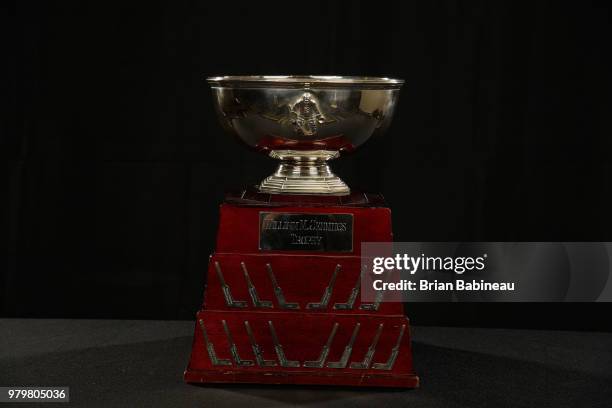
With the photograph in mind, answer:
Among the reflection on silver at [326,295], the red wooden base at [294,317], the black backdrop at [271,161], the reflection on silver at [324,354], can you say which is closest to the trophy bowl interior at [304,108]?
the red wooden base at [294,317]

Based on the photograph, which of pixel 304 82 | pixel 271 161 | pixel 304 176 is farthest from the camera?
pixel 271 161

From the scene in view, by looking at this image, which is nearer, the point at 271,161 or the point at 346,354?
the point at 346,354

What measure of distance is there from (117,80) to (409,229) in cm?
96

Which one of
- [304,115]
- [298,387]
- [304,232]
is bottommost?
[298,387]

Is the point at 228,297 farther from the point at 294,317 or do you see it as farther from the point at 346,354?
the point at 346,354

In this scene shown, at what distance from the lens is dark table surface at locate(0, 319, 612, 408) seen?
207 cm

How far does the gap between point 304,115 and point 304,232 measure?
0.26m

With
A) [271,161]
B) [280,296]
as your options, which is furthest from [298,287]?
[271,161]

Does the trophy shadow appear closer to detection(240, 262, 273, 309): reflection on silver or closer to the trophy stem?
detection(240, 262, 273, 309): reflection on silver

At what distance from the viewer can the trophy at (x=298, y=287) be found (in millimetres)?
2109

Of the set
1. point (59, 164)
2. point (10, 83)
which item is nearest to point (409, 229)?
point (59, 164)

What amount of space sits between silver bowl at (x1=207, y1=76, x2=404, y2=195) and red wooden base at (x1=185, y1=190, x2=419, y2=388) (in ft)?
0.50

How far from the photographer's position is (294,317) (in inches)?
83.4

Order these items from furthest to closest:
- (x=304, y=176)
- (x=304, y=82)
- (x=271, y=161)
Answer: (x=271, y=161) → (x=304, y=176) → (x=304, y=82)
